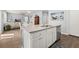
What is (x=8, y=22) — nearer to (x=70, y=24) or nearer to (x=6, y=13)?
(x=6, y=13)

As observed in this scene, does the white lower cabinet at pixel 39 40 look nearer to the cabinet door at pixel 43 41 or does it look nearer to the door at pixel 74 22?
the cabinet door at pixel 43 41

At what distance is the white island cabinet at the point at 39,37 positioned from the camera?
1.60 metres

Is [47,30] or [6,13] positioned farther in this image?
[47,30]

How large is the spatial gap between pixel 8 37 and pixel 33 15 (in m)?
0.56

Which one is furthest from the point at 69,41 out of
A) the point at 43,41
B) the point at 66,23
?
the point at 43,41

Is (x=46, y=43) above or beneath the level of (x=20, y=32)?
beneath

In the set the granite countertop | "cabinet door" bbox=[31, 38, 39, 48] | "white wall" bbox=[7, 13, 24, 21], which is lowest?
"cabinet door" bbox=[31, 38, 39, 48]

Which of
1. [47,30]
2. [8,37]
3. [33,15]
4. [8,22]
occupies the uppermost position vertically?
[33,15]

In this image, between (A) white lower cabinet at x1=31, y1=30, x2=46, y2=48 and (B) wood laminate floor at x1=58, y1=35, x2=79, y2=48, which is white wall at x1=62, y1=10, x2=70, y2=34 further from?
(A) white lower cabinet at x1=31, y1=30, x2=46, y2=48

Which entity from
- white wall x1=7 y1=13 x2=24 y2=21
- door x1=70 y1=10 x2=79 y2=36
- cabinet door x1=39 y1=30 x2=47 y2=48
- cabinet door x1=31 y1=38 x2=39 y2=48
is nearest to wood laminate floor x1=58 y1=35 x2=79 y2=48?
door x1=70 y1=10 x2=79 y2=36

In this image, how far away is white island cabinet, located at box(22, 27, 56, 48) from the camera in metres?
1.60

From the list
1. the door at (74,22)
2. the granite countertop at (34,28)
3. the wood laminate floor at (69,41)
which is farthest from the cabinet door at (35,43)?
the door at (74,22)
